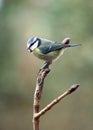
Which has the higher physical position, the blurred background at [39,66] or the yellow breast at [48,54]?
the yellow breast at [48,54]

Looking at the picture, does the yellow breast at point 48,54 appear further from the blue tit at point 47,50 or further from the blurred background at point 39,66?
the blurred background at point 39,66

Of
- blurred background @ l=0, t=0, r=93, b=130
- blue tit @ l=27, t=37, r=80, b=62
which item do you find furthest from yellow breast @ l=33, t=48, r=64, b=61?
blurred background @ l=0, t=0, r=93, b=130

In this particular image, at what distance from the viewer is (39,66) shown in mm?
4473

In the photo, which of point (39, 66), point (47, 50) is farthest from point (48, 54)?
point (39, 66)

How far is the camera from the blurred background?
148 inches

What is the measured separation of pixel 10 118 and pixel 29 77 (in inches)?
23.8

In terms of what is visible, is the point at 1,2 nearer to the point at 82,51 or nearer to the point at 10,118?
the point at 82,51

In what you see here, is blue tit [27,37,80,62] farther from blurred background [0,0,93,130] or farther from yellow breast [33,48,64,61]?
blurred background [0,0,93,130]

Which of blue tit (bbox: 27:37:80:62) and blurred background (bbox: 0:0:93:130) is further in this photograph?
blurred background (bbox: 0:0:93:130)

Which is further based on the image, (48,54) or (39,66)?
(39,66)

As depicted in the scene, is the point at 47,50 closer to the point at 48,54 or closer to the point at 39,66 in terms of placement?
the point at 48,54

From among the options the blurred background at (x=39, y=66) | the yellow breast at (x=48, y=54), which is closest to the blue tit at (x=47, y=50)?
the yellow breast at (x=48, y=54)

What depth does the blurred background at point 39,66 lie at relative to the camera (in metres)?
3.75

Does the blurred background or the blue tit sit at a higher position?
the blue tit
